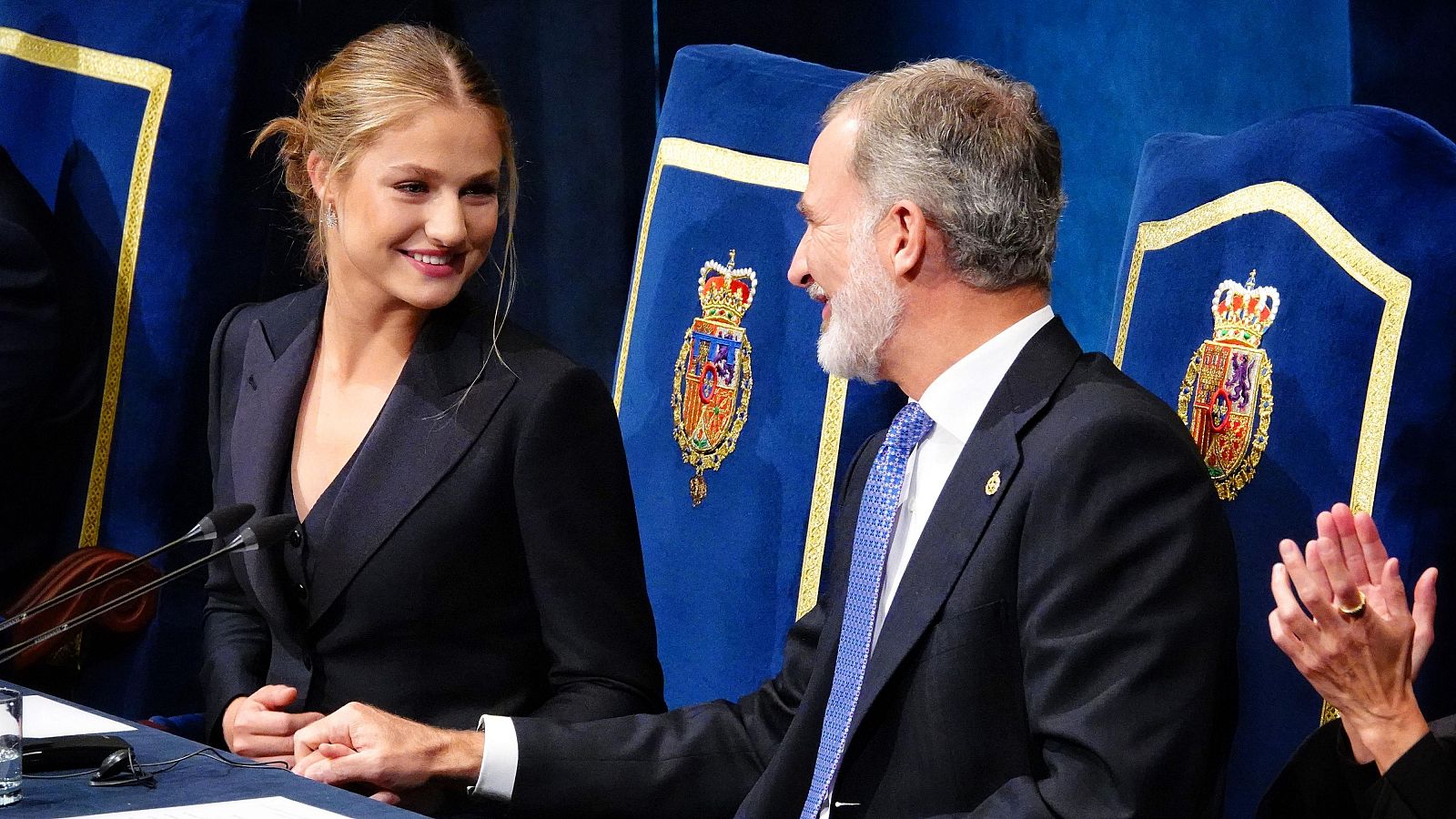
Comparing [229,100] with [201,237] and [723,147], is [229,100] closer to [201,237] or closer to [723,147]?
[201,237]

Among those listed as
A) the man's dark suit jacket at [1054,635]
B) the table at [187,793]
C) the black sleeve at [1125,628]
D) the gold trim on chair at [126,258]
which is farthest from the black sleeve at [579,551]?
the gold trim on chair at [126,258]

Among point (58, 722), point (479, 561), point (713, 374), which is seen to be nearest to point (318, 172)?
point (479, 561)

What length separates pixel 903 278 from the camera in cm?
181

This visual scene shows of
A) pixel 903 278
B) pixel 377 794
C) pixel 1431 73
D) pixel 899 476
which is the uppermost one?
pixel 1431 73

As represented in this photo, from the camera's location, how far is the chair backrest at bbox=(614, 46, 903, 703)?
2555 millimetres

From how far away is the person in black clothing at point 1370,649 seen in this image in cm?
158

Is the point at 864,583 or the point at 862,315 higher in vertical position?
the point at 862,315

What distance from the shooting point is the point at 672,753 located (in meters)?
1.99

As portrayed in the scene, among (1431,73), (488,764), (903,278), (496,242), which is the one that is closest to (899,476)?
(903,278)

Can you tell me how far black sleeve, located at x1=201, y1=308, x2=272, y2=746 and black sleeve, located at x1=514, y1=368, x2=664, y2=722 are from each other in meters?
0.45

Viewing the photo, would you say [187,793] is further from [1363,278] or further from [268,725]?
[1363,278]

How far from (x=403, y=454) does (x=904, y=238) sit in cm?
75

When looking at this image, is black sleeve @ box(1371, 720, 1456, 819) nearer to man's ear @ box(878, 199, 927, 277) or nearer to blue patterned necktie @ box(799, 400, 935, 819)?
blue patterned necktie @ box(799, 400, 935, 819)

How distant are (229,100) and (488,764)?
5.67ft
